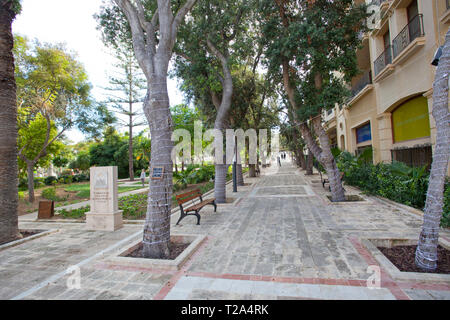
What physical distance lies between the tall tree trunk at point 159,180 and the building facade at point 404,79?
25.3ft

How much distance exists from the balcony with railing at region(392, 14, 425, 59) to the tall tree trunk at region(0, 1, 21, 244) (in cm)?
1313

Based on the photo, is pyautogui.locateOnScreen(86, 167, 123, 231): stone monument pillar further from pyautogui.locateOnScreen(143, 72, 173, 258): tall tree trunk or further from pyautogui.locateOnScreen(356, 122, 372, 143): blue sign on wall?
pyautogui.locateOnScreen(356, 122, 372, 143): blue sign on wall

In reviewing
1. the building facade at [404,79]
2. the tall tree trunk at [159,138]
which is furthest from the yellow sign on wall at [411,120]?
the tall tree trunk at [159,138]

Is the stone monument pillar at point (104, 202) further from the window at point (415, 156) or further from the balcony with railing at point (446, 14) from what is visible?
the balcony with railing at point (446, 14)

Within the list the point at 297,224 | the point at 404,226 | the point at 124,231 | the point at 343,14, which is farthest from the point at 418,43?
the point at 124,231

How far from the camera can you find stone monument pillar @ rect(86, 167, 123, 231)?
243 inches

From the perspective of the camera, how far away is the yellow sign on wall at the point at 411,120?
8.93m

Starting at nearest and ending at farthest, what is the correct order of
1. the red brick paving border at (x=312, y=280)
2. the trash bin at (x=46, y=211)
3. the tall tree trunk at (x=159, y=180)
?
1. the red brick paving border at (x=312, y=280)
2. the tall tree trunk at (x=159, y=180)
3. the trash bin at (x=46, y=211)

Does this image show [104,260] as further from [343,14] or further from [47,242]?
[343,14]

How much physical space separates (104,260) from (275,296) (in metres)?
3.05

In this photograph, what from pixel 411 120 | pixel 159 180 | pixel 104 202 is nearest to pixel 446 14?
pixel 411 120

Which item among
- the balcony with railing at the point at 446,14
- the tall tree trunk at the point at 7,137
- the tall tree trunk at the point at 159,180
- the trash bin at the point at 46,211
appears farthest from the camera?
the trash bin at the point at 46,211

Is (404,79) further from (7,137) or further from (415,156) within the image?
(7,137)

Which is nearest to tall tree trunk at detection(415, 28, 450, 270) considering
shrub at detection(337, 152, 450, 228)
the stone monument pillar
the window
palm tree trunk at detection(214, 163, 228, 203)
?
shrub at detection(337, 152, 450, 228)
